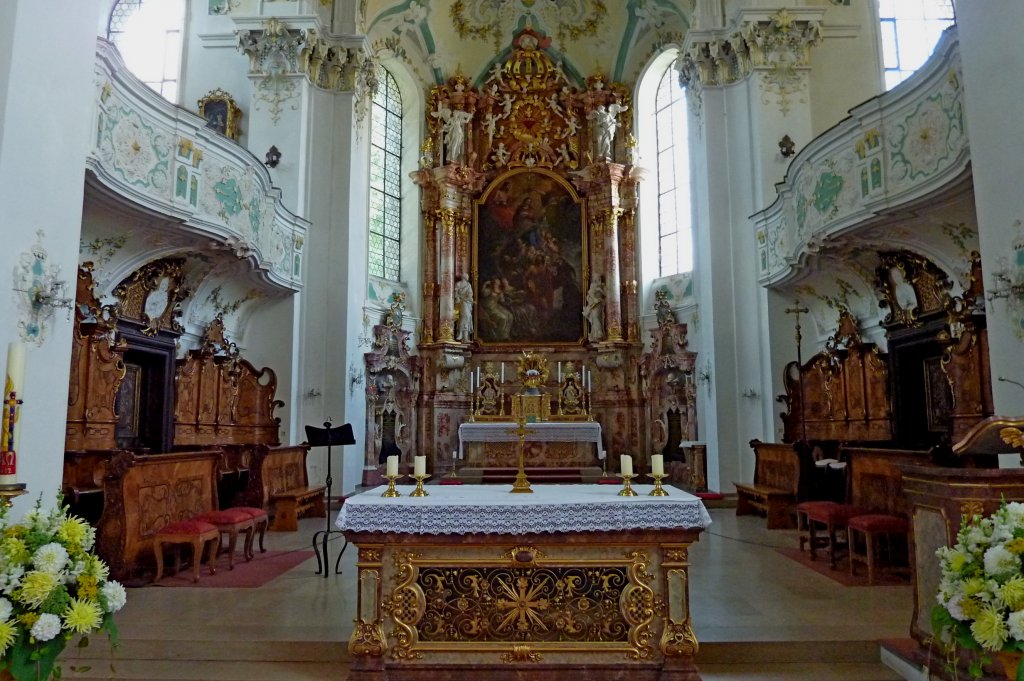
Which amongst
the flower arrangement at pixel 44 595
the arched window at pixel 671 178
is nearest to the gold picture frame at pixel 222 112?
the arched window at pixel 671 178

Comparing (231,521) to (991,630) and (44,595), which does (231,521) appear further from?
(991,630)

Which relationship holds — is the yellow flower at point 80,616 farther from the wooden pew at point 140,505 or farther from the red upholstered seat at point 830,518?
the red upholstered seat at point 830,518

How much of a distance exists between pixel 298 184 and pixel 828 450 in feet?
32.4

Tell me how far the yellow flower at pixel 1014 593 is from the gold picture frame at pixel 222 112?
13.5 meters

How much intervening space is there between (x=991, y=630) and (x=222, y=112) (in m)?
14.0

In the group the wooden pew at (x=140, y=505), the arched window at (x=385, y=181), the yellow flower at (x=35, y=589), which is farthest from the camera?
the arched window at (x=385, y=181)

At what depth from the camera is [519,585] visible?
4.69 meters

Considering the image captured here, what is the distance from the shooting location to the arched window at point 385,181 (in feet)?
56.1

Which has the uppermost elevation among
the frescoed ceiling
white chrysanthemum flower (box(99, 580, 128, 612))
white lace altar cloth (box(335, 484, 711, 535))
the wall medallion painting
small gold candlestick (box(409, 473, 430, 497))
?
the frescoed ceiling

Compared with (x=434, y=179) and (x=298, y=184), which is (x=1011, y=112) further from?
(x=434, y=179)

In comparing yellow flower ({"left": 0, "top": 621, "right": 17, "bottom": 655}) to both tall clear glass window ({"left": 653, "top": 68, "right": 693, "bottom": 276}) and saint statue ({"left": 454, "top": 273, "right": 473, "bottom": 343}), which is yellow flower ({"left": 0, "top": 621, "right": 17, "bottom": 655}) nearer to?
saint statue ({"left": 454, "top": 273, "right": 473, "bottom": 343})

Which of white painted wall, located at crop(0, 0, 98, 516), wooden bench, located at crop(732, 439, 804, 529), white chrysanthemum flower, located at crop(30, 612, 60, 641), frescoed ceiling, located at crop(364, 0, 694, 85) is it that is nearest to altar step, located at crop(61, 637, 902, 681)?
white painted wall, located at crop(0, 0, 98, 516)

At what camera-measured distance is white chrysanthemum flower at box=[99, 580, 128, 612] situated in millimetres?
3158

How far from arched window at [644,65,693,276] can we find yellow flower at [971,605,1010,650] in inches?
546
